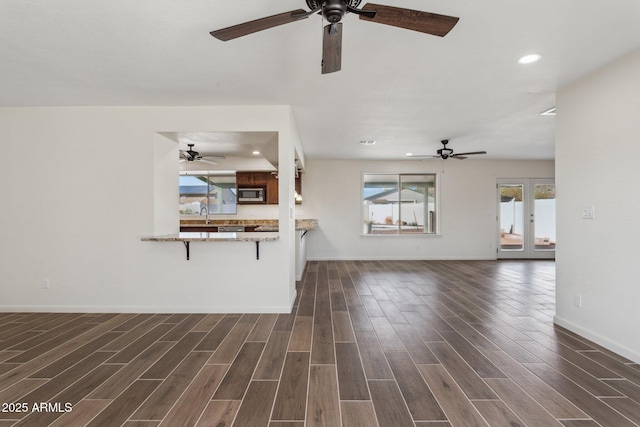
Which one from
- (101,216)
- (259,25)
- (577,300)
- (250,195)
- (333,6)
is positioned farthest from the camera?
(250,195)

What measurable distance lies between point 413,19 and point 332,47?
0.48 m

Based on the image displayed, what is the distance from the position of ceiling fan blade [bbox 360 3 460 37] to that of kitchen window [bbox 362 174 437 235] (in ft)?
20.2

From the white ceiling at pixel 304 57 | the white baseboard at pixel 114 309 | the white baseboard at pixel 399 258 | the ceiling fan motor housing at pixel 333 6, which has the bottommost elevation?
the white baseboard at pixel 114 309

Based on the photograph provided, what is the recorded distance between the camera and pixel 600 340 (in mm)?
2818

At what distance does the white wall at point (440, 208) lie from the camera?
776 cm

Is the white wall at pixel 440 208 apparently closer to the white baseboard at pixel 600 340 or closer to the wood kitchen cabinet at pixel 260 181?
the wood kitchen cabinet at pixel 260 181

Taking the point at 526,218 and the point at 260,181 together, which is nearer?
the point at 260,181

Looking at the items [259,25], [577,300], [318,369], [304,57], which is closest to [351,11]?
[259,25]

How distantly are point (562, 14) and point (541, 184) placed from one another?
7.02 metres

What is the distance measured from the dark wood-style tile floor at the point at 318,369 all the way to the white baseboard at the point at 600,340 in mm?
73

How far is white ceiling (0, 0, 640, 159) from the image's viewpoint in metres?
2.04

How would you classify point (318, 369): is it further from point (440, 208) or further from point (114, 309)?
point (440, 208)

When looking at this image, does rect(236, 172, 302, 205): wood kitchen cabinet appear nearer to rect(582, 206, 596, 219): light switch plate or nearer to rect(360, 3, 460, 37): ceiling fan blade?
rect(582, 206, 596, 219): light switch plate

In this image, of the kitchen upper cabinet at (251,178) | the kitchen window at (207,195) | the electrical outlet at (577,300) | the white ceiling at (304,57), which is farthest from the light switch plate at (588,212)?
the kitchen window at (207,195)
